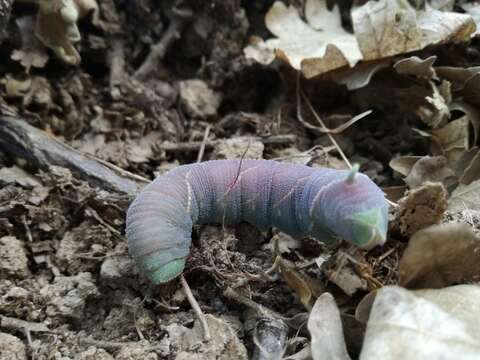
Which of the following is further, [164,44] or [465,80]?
[164,44]

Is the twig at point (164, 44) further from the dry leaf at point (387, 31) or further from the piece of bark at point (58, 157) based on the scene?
the dry leaf at point (387, 31)


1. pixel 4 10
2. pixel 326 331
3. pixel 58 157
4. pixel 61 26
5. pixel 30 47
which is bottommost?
pixel 326 331

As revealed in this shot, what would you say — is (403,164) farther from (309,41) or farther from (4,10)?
(4,10)

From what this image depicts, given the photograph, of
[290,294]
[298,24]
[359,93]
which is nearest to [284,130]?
[359,93]

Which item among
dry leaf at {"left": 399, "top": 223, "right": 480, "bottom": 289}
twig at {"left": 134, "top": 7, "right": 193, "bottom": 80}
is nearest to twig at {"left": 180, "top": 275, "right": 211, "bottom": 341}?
dry leaf at {"left": 399, "top": 223, "right": 480, "bottom": 289}

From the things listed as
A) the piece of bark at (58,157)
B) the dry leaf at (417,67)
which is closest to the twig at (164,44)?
the piece of bark at (58,157)

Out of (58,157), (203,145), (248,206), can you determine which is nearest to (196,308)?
(248,206)
